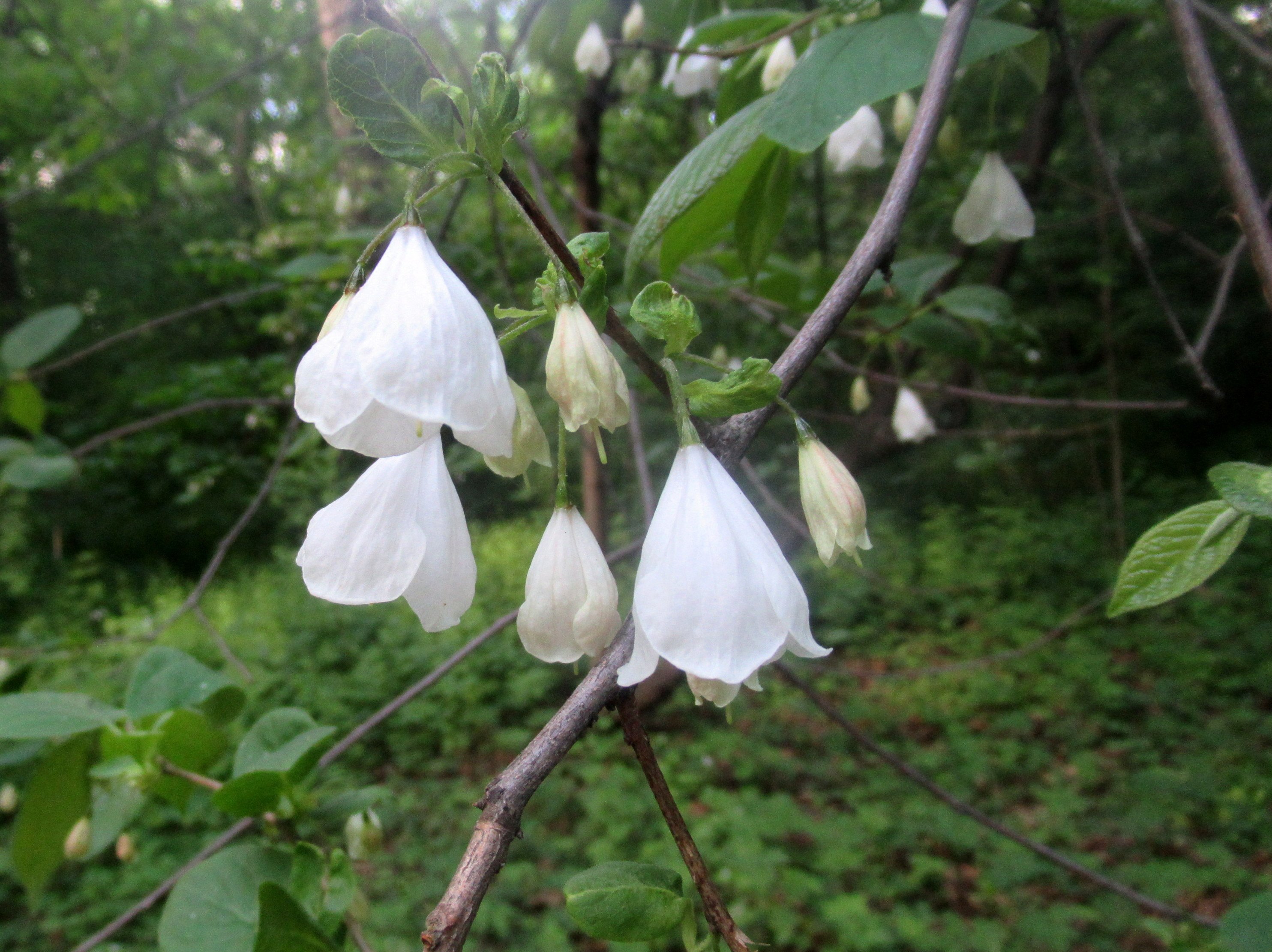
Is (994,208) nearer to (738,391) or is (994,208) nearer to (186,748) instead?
(738,391)

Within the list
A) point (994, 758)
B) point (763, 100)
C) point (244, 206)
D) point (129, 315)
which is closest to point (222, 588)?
point (129, 315)

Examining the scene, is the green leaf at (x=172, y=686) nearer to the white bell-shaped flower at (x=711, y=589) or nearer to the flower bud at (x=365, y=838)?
the flower bud at (x=365, y=838)

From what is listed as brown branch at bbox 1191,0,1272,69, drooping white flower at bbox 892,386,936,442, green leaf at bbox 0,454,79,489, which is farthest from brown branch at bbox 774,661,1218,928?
green leaf at bbox 0,454,79,489

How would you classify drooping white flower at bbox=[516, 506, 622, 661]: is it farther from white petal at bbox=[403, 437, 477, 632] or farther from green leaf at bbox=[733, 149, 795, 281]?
green leaf at bbox=[733, 149, 795, 281]

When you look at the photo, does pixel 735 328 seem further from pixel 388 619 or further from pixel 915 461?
pixel 915 461

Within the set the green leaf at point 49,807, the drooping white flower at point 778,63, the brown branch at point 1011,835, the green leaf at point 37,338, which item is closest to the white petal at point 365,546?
the brown branch at point 1011,835

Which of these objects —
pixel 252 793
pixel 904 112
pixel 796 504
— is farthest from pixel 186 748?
pixel 796 504
